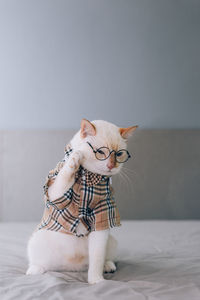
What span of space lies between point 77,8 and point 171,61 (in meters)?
0.71

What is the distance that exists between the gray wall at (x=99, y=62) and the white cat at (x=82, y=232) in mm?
1320

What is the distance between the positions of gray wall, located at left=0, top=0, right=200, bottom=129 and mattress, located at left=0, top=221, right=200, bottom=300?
857mm

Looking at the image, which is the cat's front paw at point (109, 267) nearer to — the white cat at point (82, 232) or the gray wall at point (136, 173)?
the white cat at point (82, 232)

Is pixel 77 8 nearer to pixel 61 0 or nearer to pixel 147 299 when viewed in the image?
pixel 61 0

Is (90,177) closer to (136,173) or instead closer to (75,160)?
(75,160)

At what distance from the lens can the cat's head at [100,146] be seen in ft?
3.42

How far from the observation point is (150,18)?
243 centimetres

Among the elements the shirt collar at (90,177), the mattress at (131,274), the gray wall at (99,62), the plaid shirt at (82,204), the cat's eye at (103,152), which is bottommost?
the mattress at (131,274)

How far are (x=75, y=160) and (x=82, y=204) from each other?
155mm

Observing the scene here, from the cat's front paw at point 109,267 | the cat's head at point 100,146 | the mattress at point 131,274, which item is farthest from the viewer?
the cat's front paw at point 109,267

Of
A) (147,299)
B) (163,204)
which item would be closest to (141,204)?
(163,204)

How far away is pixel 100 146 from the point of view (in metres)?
1.04

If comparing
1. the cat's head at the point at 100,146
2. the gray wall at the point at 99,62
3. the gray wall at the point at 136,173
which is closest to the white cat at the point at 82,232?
the cat's head at the point at 100,146

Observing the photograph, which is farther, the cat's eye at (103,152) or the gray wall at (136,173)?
the gray wall at (136,173)
